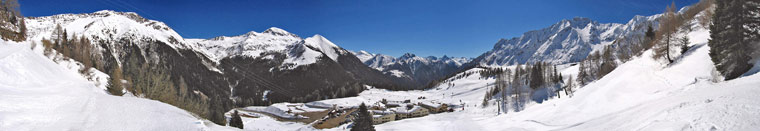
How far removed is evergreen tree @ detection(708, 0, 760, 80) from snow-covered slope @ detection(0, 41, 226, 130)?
38.3 metres

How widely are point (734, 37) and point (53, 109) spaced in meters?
46.5

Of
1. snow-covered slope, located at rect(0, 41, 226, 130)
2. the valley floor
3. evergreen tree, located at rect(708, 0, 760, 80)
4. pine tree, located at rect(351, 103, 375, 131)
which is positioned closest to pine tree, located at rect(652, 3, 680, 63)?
the valley floor

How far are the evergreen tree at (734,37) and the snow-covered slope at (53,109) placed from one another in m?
38.3

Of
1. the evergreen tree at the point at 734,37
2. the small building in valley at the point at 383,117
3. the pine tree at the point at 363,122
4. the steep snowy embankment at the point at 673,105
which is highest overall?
the evergreen tree at the point at 734,37

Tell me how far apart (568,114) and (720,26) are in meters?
13.2

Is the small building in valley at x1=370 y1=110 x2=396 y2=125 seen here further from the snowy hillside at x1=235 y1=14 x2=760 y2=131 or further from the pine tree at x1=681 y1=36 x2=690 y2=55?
the pine tree at x1=681 y1=36 x2=690 y2=55

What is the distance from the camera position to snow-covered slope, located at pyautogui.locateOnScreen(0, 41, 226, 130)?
16344 millimetres

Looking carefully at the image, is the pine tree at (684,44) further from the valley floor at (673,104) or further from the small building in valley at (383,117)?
the small building in valley at (383,117)

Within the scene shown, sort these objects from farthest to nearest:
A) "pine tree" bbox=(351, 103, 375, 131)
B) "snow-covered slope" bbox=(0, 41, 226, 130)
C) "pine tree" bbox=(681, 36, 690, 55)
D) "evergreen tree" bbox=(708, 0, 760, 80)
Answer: "pine tree" bbox=(681, 36, 690, 55) < "pine tree" bbox=(351, 103, 375, 131) < "evergreen tree" bbox=(708, 0, 760, 80) < "snow-covered slope" bbox=(0, 41, 226, 130)

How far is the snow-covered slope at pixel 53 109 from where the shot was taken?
16344mm

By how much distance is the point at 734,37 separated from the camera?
2402cm

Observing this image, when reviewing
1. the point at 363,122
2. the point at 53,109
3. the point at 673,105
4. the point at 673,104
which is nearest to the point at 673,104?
the point at 673,104

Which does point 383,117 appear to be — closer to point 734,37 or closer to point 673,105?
point 734,37

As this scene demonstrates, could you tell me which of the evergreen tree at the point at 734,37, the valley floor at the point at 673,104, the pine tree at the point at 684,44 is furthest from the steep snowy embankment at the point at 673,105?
the pine tree at the point at 684,44
